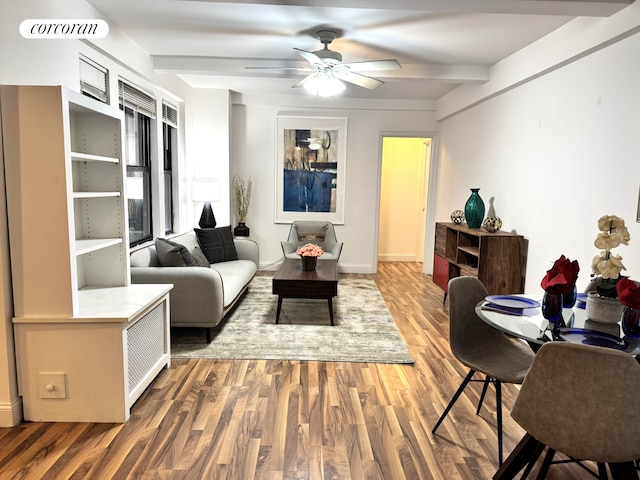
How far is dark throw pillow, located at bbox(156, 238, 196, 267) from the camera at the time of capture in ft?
11.6

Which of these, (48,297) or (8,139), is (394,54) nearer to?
(8,139)

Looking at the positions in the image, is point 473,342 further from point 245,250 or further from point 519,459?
point 245,250

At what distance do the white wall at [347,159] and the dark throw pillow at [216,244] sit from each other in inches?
54.6

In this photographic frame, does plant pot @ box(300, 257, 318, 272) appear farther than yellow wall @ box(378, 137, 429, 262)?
A: No

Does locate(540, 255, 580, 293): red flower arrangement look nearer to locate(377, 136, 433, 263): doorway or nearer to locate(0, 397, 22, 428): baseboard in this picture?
locate(0, 397, 22, 428): baseboard

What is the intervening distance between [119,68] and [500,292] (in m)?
4.07

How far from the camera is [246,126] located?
20.5ft

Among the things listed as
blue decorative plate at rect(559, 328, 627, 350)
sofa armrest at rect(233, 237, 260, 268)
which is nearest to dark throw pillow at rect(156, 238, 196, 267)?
sofa armrest at rect(233, 237, 260, 268)

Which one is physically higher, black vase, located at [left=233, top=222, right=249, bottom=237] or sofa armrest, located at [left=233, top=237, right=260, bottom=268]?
black vase, located at [left=233, top=222, right=249, bottom=237]

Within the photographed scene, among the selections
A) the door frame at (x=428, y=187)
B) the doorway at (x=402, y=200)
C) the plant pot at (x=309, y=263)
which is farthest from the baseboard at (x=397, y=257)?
the plant pot at (x=309, y=263)

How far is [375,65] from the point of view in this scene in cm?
343

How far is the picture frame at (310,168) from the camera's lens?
6.25m

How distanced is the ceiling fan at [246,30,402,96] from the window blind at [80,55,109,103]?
63.3 inches

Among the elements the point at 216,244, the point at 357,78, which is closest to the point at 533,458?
the point at 357,78
